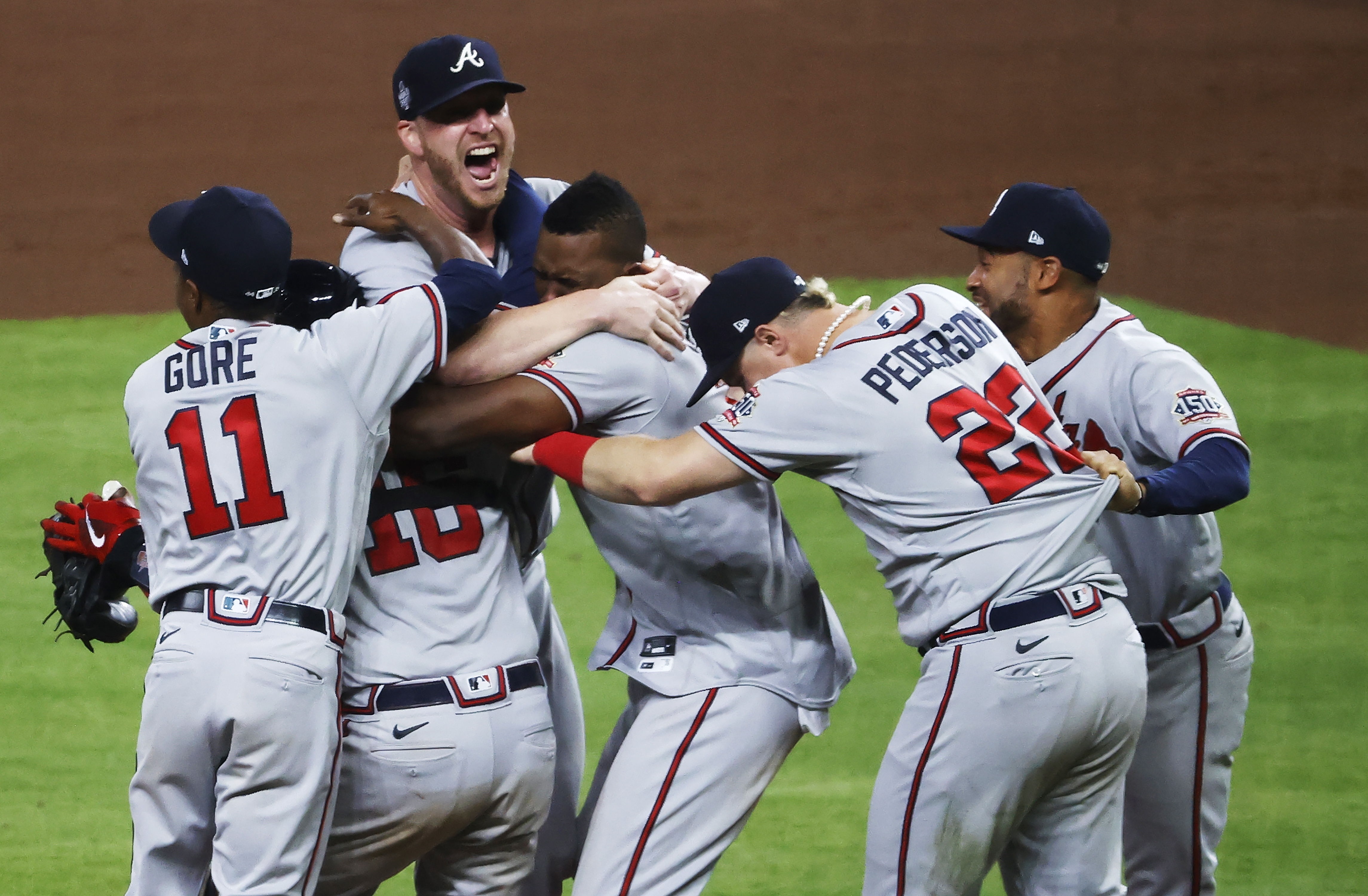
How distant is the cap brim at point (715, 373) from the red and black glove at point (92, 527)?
52.5 inches

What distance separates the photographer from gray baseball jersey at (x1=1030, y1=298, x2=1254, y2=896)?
3.70 m

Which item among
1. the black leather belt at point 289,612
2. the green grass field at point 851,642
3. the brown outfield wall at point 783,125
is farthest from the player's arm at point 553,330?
the brown outfield wall at point 783,125

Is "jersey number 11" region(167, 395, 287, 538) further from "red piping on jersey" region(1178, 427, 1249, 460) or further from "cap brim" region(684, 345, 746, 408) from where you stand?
"red piping on jersey" region(1178, 427, 1249, 460)

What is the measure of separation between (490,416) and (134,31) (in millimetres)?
9346

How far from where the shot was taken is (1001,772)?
3029 mm

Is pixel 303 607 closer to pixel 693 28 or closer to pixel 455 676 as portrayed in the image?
pixel 455 676

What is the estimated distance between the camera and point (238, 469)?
2.96m

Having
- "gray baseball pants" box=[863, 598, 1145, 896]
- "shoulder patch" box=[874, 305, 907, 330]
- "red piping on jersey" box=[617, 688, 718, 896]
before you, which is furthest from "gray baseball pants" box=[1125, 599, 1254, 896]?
"red piping on jersey" box=[617, 688, 718, 896]

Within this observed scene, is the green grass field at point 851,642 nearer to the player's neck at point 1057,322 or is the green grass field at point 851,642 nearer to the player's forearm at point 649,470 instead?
the player's neck at point 1057,322

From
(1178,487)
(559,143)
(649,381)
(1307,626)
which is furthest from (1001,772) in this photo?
(559,143)

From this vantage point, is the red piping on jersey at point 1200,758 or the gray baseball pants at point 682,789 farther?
the red piping on jersey at point 1200,758

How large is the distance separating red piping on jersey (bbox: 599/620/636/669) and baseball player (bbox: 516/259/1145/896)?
0.43 m

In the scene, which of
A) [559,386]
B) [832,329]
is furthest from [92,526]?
[832,329]

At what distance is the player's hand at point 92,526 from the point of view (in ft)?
11.7
